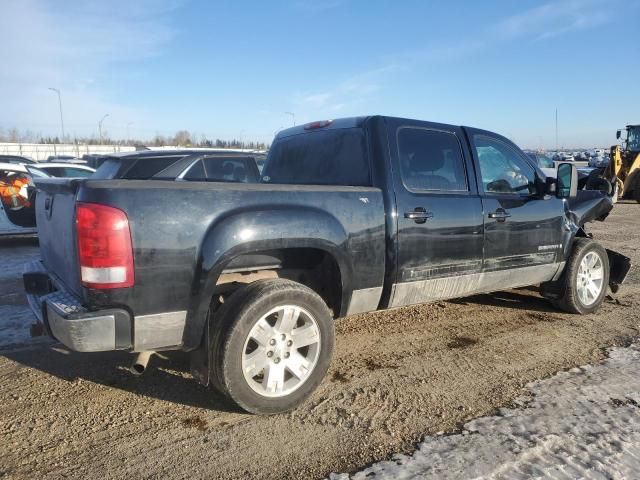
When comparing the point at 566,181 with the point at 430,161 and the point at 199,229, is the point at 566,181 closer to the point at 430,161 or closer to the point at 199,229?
the point at 430,161

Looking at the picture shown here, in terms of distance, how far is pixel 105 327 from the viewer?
9.53ft

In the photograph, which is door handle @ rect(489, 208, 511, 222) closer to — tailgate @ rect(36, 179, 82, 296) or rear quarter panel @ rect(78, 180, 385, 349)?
rear quarter panel @ rect(78, 180, 385, 349)

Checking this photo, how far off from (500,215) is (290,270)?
78.7 inches

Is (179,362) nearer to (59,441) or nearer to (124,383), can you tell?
(124,383)

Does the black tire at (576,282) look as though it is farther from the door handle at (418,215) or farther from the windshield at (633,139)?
the windshield at (633,139)

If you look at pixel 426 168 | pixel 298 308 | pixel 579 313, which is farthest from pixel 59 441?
pixel 579 313

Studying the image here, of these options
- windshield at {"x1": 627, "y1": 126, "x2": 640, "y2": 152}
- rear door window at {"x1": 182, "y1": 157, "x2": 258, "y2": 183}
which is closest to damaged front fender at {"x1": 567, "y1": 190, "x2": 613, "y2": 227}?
rear door window at {"x1": 182, "y1": 157, "x2": 258, "y2": 183}

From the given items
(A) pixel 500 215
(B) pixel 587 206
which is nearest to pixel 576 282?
(B) pixel 587 206

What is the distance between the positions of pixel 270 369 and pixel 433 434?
1053 millimetres

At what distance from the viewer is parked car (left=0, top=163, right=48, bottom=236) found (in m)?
9.22

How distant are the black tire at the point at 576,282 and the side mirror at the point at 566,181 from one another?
666 mm

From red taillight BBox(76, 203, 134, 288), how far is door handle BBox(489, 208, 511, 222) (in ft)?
10.00

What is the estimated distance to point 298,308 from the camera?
341cm

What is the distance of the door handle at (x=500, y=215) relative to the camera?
4.59m
